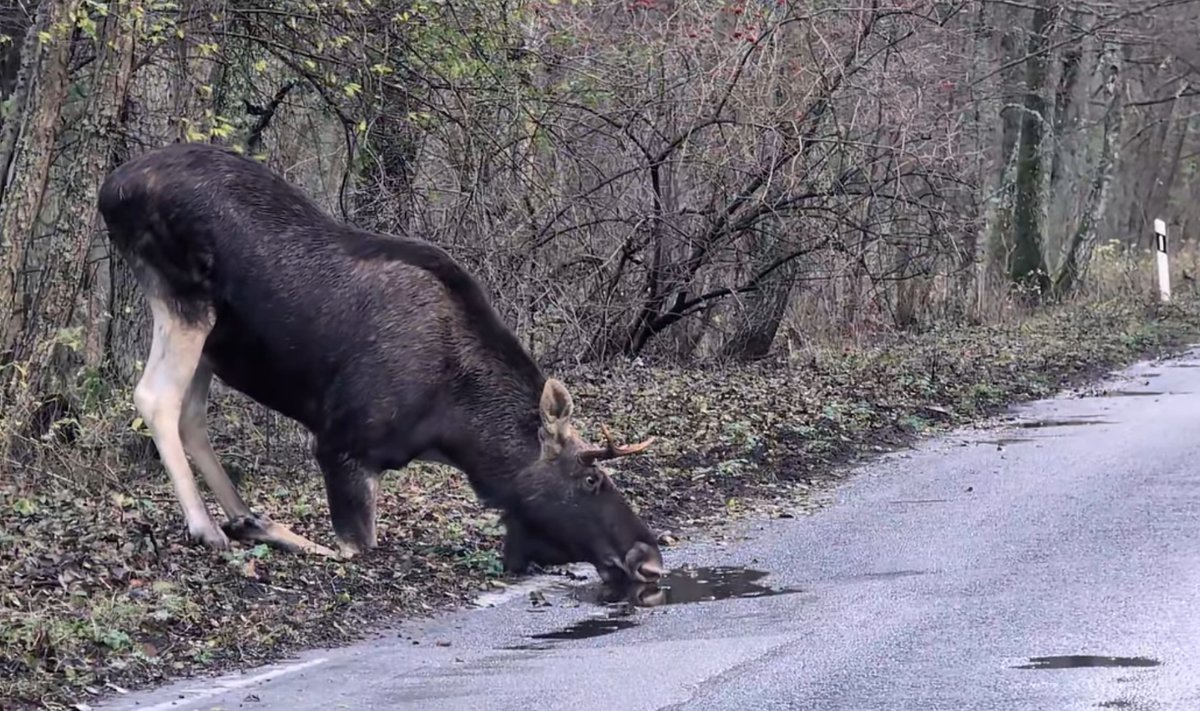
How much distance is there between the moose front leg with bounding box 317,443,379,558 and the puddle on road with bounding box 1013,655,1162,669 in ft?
12.6

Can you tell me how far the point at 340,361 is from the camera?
9.62m

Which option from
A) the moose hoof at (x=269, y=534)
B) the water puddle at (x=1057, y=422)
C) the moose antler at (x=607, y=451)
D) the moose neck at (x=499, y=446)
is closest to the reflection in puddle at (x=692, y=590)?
the moose antler at (x=607, y=451)

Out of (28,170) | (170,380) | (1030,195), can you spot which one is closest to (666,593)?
(170,380)

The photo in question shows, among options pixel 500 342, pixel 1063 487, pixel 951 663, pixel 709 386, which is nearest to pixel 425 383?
pixel 500 342

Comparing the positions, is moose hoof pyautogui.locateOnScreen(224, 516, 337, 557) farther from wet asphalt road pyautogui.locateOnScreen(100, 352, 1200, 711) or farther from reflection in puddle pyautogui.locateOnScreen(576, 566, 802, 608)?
reflection in puddle pyautogui.locateOnScreen(576, 566, 802, 608)

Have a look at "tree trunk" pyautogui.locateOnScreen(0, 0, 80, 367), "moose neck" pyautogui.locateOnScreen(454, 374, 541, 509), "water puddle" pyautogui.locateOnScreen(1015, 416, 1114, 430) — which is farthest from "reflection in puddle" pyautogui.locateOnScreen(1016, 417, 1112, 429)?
"tree trunk" pyautogui.locateOnScreen(0, 0, 80, 367)

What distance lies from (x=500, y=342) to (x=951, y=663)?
3658mm

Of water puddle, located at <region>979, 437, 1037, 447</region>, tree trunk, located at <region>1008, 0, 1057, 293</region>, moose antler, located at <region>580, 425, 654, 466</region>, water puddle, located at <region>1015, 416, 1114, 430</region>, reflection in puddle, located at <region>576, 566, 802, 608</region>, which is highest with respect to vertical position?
tree trunk, located at <region>1008, 0, 1057, 293</region>

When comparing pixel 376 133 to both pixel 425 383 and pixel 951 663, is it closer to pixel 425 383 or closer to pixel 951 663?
pixel 425 383

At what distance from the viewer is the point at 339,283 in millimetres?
9758

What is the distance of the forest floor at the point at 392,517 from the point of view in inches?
294

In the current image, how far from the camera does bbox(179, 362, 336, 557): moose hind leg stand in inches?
376

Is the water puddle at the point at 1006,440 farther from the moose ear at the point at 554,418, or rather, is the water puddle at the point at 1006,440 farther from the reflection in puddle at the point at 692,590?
the moose ear at the point at 554,418

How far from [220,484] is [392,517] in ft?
3.65
